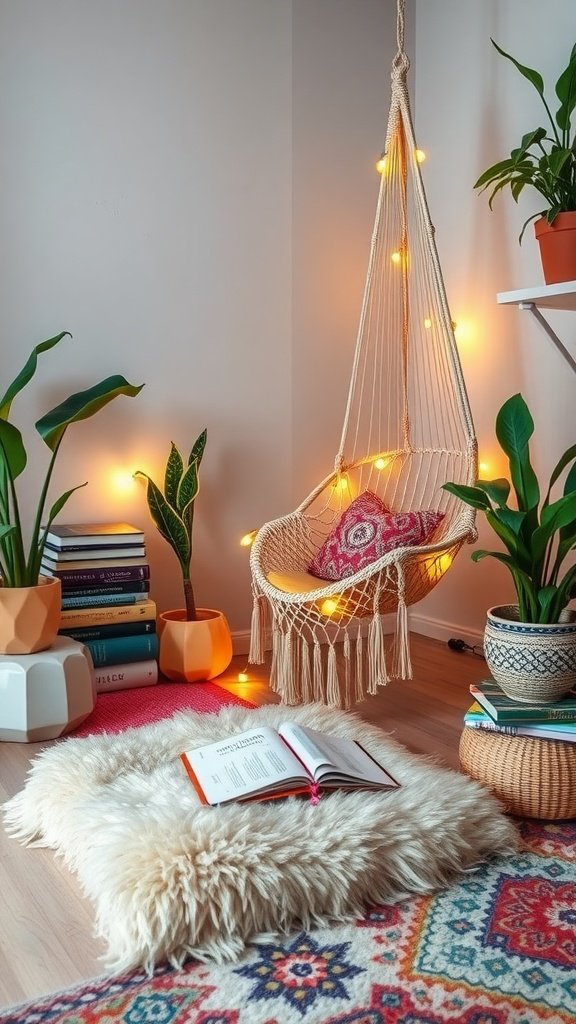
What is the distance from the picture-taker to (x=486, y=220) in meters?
3.10

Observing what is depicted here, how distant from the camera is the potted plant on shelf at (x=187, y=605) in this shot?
2.85 meters

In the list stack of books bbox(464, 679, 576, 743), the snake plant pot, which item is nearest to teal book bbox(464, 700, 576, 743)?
stack of books bbox(464, 679, 576, 743)

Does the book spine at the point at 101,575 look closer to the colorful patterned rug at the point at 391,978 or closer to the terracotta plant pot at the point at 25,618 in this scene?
the terracotta plant pot at the point at 25,618

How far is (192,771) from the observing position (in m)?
1.76

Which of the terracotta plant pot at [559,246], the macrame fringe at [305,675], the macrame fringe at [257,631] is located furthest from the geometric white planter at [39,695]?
the terracotta plant pot at [559,246]

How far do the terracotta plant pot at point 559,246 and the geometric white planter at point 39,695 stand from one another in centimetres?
168

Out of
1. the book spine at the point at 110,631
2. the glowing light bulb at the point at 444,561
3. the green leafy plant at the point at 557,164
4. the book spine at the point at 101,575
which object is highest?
the green leafy plant at the point at 557,164

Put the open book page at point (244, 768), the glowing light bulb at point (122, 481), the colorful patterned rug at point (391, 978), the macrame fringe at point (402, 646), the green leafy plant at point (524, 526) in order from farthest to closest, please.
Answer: the glowing light bulb at point (122, 481) → the macrame fringe at point (402, 646) → the green leafy plant at point (524, 526) → the open book page at point (244, 768) → the colorful patterned rug at point (391, 978)

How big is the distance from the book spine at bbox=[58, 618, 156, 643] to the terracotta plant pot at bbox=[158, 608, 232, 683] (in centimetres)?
7

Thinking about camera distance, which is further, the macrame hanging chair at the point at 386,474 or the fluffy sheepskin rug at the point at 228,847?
the macrame hanging chair at the point at 386,474

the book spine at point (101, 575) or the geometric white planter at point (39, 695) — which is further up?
the book spine at point (101, 575)

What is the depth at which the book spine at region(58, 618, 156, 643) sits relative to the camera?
8.99ft

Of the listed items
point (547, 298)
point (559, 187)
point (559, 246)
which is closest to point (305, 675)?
point (547, 298)

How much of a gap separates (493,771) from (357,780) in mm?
327
